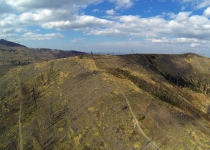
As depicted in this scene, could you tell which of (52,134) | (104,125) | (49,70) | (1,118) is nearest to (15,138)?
(52,134)

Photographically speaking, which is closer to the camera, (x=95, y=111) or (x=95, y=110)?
(x=95, y=111)

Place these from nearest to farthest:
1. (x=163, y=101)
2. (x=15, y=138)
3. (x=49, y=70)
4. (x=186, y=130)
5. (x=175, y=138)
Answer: (x=175, y=138) < (x=186, y=130) < (x=15, y=138) < (x=163, y=101) < (x=49, y=70)

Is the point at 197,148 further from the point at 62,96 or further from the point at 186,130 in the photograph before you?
the point at 62,96

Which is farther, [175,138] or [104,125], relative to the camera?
[104,125]

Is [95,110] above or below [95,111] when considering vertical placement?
above
